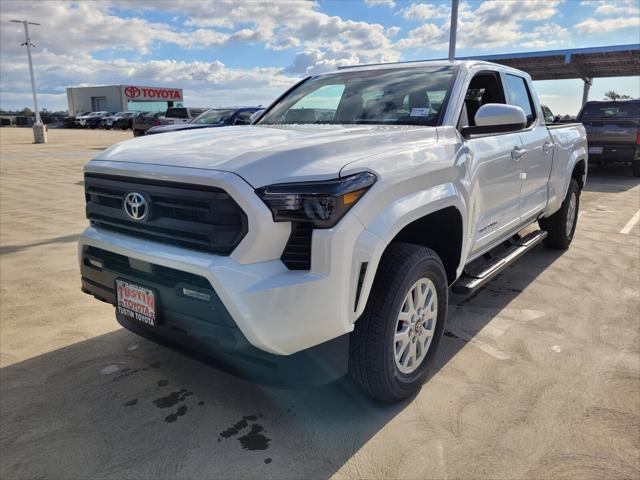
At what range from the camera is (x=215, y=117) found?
41.9 ft

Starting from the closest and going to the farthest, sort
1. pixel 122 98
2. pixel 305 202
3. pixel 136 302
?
pixel 305 202 < pixel 136 302 < pixel 122 98

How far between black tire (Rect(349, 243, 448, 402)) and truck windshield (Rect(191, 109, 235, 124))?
34.6ft

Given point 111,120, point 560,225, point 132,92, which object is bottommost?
point 560,225

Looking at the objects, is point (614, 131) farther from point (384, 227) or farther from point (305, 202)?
point (305, 202)

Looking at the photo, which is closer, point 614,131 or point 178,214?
point 178,214

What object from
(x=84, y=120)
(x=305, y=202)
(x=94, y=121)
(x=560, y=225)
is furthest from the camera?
(x=84, y=120)

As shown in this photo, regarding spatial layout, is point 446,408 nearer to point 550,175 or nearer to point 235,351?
point 235,351

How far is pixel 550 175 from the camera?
4855 mm

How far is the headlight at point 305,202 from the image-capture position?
2.14 metres

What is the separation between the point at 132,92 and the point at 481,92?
6687 cm

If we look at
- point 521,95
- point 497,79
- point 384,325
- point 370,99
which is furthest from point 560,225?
point 384,325

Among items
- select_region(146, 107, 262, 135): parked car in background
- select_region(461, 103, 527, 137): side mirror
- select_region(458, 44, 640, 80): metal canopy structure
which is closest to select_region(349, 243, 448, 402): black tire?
select_region(461, 103, 527, 137): side mirror

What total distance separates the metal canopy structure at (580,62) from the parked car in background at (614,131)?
6.19 metres

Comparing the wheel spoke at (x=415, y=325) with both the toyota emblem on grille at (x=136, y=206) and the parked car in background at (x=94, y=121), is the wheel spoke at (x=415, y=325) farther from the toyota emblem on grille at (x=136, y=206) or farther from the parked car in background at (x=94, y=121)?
the parked car in background at (x=94, y=121)
